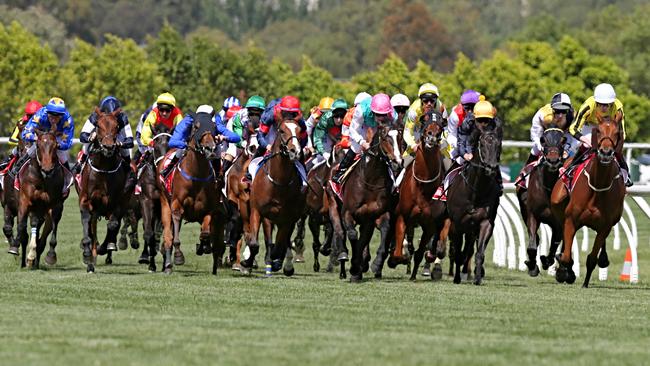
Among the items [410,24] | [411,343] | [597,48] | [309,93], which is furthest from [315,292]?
[410,24]

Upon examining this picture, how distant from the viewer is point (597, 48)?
109938 millimetres

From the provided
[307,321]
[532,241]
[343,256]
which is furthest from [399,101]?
[307,321]

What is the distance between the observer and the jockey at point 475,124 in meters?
17.1

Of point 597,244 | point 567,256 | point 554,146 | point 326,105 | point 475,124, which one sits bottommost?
point 567,256

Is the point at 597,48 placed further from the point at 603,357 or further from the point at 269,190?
the point at 603,357

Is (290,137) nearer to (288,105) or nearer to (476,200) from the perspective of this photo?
(288,105)

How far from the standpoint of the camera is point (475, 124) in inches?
678

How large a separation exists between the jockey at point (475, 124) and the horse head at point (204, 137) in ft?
8.65

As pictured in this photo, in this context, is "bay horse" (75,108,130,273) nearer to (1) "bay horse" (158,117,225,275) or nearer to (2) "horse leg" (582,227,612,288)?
(1) "bay horse" (158,117,225,275)

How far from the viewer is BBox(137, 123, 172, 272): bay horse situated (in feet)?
62.3

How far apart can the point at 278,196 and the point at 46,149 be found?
2866 millimetres

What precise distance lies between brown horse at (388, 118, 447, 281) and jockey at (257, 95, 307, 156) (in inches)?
52.7

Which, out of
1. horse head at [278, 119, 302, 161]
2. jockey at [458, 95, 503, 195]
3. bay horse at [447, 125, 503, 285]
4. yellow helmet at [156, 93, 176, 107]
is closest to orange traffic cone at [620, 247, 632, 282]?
bay horse at [447, 125, 503, 285]

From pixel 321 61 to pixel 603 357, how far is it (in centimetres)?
16102
